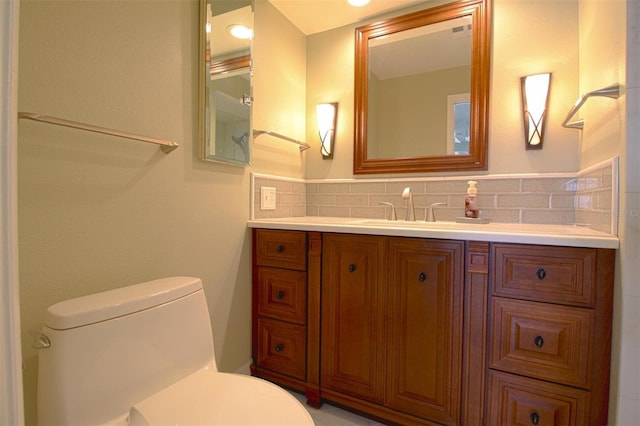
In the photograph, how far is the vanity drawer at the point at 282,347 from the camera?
149 centimetres

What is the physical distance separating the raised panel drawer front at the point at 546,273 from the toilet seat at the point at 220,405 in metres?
0.80

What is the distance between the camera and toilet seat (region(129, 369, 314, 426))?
2.62 feet

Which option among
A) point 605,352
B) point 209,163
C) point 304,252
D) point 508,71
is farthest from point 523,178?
point 209,163

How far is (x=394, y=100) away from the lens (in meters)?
1.84

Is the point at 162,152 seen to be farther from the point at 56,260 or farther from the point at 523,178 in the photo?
the point at 523,178

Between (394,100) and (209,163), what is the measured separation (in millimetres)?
1128

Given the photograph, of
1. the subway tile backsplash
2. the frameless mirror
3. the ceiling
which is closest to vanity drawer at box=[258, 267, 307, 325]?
the subway tile backsplash

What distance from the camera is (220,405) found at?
33.5 inches

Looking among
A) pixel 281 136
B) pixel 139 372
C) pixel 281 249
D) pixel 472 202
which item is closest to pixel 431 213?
pixel 472 202

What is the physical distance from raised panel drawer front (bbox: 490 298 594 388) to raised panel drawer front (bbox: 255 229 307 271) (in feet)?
2.67

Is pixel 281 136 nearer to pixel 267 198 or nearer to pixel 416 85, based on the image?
pixel 267 198

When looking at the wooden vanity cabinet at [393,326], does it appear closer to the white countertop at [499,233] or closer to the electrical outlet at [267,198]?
the white countertop at [499,233]

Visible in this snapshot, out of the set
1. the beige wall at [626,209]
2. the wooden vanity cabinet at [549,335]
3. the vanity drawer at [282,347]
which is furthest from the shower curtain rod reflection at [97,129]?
the beige wall at [626,209]

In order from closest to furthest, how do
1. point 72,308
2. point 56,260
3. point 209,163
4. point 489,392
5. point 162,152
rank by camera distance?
point 72,308, point 56,260, point 489,392, point 162,152, point 209,163
